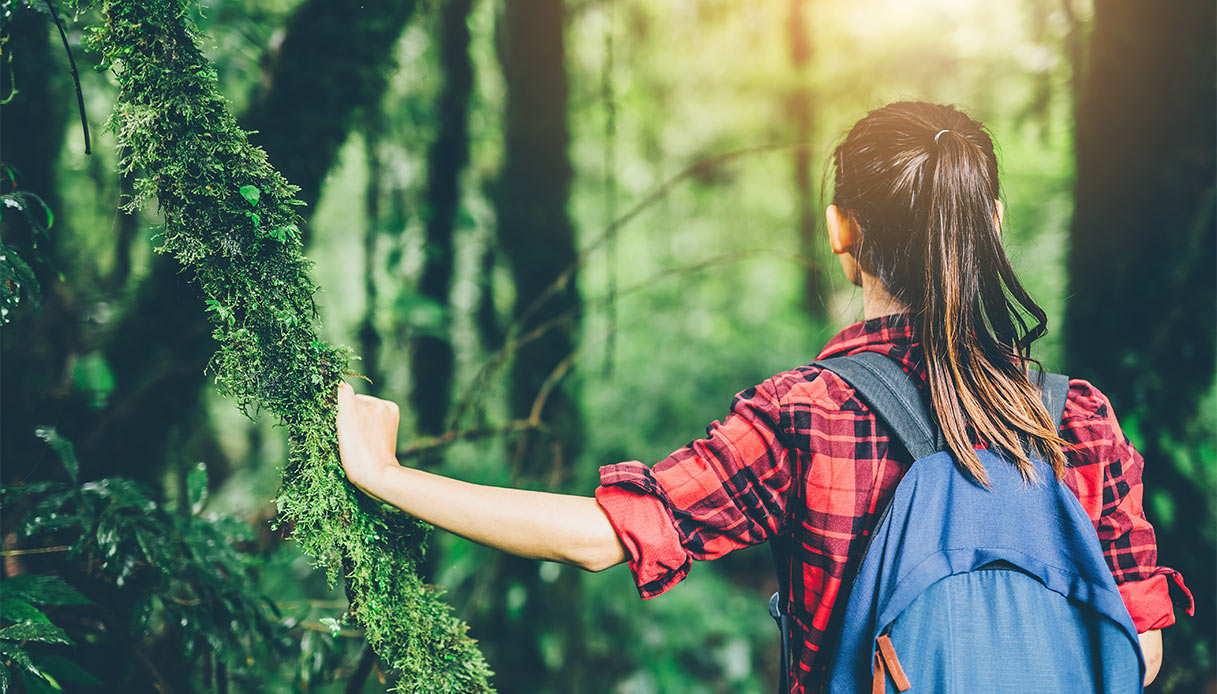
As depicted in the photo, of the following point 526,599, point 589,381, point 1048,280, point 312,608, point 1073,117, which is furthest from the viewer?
point 589,381

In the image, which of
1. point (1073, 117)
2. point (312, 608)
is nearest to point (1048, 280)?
point (1073, 117)

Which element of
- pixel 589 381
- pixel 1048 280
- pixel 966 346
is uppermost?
pixel 1048 280

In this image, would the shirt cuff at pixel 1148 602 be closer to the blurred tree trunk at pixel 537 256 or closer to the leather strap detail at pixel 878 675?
the leather strap detail at pixel 878 675

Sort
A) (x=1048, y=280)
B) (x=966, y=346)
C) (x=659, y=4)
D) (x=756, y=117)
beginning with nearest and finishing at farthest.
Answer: (x=966, y=346)
(x=1048, y=280)
(x=659, y=4)
(x=756, y=117)

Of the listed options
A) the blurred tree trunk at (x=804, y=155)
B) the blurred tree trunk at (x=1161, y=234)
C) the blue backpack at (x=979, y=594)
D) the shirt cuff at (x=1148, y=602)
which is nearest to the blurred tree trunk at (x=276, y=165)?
the blue backpack at (x=979, y=594)

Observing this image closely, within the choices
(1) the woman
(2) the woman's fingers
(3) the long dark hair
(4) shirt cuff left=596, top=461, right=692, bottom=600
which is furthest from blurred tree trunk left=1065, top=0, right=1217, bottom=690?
(2) the woman's fingers

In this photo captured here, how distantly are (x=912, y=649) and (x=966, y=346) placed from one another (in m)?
0.54

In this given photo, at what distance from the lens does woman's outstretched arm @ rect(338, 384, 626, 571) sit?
1.08 metres

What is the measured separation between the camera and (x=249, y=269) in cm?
117

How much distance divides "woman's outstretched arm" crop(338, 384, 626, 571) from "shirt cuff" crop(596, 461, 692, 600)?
0.09ft

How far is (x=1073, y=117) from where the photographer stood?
9.49 feet

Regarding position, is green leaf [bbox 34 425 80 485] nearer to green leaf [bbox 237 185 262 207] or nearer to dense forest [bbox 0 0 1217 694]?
dense forest [bbox 0 0 1217 694]

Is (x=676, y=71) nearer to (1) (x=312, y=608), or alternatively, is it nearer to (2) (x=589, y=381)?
(2) (x=589, y=381)

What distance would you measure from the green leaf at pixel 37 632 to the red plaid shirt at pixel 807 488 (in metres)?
1.13
